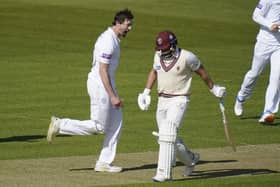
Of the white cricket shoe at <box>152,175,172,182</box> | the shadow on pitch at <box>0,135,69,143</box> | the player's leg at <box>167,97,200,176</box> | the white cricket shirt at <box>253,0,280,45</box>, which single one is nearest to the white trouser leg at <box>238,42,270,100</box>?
the white cricket shirt at <box>253,0,280,45</box>

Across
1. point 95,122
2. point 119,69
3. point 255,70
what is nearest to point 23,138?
point 95,122

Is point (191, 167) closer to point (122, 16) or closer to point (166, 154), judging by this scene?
point (166, 154)

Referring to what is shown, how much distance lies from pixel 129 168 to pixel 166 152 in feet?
5.09

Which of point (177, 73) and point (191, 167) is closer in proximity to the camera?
point (177, 73)

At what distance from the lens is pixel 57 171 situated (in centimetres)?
1534

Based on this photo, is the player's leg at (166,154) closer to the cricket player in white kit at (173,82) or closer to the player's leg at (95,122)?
the cricket player in white kit at (173,82)

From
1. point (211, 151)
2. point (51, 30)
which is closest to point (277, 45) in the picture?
point (211, 151)

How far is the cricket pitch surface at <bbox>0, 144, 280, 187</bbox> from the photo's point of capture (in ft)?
47.9

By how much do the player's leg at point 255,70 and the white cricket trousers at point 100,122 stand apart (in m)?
6.65

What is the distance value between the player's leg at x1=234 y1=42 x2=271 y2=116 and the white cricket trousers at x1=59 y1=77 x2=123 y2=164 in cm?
665

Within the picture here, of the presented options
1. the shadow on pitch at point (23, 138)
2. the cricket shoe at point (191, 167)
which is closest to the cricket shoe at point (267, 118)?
the shadow on pitch at point (23, 138)

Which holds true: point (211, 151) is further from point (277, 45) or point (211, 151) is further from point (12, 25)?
point (12, 25)

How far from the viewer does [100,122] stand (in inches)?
608

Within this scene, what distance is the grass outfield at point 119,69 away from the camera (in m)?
18.6
